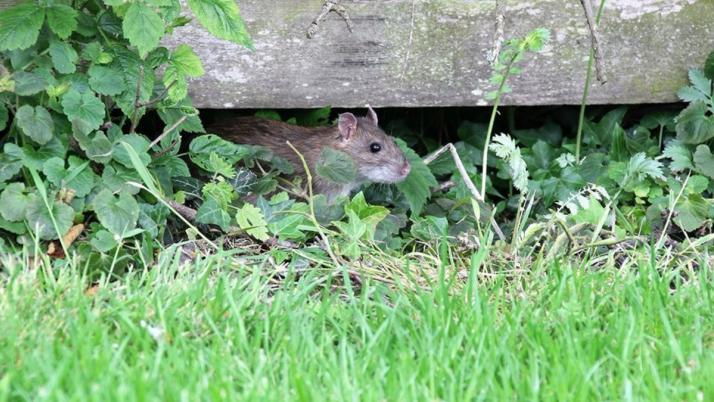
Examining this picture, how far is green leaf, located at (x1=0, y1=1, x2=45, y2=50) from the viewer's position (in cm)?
362

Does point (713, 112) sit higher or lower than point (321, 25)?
lower

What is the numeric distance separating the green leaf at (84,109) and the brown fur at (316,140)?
1277mm

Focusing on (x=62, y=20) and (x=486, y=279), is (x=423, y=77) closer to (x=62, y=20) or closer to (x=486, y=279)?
(x=486, y=279)

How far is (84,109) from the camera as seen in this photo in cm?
382

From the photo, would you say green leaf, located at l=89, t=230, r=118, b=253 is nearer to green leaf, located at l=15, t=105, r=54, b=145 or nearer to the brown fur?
green leaf, located at l=15, t=105, r=54, b=145

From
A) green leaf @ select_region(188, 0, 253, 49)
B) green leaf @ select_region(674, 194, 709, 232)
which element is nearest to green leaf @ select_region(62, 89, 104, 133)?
green leaf @ select_region(188, 0, 253, 49)

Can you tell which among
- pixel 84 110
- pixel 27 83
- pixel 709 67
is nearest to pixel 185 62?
pixel 84 110

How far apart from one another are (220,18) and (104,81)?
49cm

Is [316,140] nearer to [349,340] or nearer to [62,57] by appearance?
[62,57]

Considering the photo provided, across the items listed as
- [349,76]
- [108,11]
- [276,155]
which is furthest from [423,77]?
[108,11]

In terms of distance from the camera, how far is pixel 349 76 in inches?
183

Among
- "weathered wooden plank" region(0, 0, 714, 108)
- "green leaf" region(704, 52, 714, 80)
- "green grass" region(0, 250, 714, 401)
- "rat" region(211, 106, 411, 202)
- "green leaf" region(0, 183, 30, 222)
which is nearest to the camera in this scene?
"green grass" region(0, 250, 714, 401)

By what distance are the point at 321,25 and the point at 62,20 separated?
124 cm

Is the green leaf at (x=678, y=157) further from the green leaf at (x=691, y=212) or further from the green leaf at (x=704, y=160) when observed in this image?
the green leaf at (x=691, y=212)
